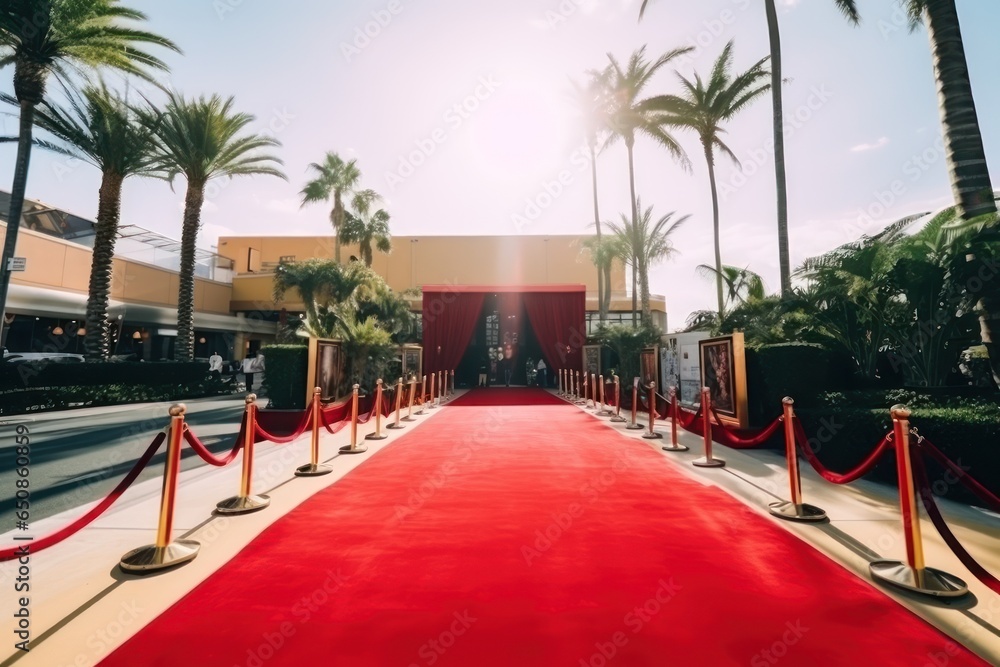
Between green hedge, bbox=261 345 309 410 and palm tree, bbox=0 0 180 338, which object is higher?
palm tree, bbox=0 0 180 338

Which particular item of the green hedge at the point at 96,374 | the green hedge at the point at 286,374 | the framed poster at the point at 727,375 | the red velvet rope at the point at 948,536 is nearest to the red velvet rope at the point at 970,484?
the red velvet rope at the point at 948,536

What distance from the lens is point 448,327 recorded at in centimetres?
1883

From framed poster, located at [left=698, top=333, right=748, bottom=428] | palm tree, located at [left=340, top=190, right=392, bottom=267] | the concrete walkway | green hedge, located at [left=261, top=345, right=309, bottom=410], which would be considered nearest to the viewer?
the concrete walkway

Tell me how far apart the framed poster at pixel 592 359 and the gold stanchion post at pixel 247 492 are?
12.1 metres

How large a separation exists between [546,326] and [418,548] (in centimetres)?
1579

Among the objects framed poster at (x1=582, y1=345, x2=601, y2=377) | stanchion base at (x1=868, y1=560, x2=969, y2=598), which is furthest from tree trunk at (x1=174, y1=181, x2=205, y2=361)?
stanchion base at (x1=868, y1=560, x2=969, y2=598)

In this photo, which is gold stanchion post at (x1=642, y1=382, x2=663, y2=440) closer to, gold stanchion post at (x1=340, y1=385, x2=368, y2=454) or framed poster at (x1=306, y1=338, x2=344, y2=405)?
gold stanchion post at (x1=340, y1=385, x2=368, y2=454)

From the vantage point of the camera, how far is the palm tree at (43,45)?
10695mm

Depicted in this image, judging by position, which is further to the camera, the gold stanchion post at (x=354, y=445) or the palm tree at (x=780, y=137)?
the palm tree at (x=780, y=137)

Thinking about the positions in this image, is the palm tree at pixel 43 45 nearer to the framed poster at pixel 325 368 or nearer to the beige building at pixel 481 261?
the framed poster at pixel 325 368

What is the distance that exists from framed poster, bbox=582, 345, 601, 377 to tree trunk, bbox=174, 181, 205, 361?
1406 centimetres

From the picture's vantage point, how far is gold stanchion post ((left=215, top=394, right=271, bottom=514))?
13.0 feet

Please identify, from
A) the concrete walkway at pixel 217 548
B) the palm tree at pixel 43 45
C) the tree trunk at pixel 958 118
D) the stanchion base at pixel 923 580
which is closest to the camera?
the concrete walkway at pixel 217 548

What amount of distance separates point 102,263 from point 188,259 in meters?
2.37
